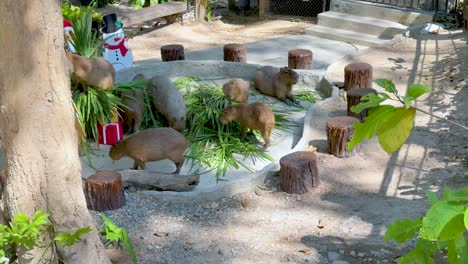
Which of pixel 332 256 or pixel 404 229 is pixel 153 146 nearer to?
pixel 332 256

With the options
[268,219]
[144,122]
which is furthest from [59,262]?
[144,122]

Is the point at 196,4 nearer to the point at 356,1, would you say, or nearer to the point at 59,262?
the point at 356,1

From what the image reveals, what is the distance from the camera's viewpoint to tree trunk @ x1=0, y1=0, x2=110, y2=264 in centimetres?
338

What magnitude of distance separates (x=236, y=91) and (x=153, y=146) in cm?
187

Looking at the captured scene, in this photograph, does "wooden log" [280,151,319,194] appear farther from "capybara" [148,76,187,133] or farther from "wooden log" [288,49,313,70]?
"wooden log" [288,49,313,70]

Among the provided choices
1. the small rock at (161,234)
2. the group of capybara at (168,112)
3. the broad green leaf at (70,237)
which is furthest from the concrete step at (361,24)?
the broad green leaf at (70,237)

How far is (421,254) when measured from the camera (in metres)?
1.92

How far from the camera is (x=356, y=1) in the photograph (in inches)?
441

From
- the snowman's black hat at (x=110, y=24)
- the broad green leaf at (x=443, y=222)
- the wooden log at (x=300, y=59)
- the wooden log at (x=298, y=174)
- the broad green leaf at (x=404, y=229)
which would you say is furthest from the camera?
the wooden log at (x=300, y=59)

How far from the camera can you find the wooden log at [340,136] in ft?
19.8

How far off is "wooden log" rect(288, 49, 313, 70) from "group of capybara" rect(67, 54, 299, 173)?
2.61 feet

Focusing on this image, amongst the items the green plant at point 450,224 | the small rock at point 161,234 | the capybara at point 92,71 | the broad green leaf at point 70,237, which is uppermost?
the green plant at point 450,224

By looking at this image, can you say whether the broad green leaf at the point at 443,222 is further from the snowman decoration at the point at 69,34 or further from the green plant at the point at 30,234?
the snowman decoration at the point at 69,34

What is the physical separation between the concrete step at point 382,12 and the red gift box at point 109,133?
5.73 metres
